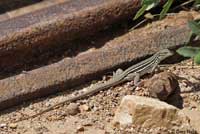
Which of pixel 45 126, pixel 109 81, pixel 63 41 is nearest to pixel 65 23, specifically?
pixel 63 41

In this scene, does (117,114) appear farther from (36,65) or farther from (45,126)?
(36,65)

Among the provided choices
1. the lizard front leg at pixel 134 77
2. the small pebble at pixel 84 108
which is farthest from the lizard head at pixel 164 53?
the small pebble at pixel 84 108

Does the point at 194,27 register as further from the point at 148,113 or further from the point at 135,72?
the point at 135,72

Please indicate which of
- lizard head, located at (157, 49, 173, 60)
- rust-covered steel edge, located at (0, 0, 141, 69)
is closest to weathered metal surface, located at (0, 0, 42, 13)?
rust-covered steel edge, located at (0, 0, 141, 69)

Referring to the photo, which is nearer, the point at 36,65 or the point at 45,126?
the point at 45,126

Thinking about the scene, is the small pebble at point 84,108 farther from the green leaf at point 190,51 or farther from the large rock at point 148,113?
the green leaf at point 190,51

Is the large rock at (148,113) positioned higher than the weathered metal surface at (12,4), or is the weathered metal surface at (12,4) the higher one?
the weathered metal surface at (12,4)
